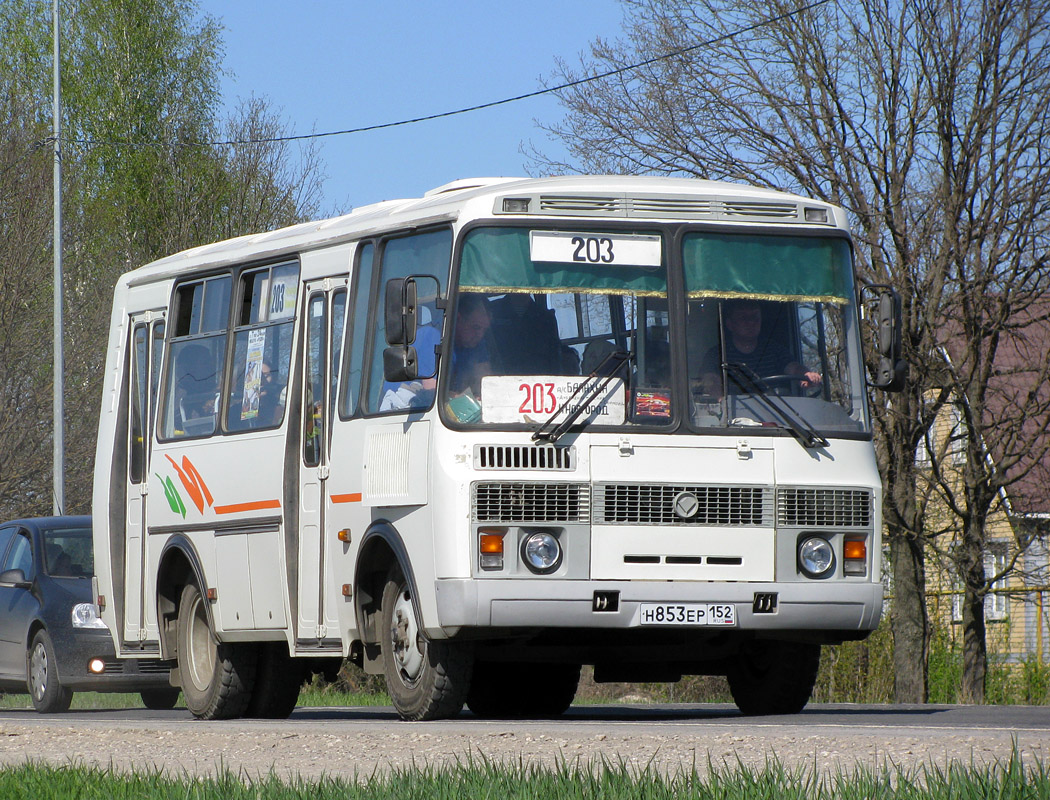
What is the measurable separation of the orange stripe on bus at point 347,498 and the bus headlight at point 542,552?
140 cm

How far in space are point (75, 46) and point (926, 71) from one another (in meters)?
35.3

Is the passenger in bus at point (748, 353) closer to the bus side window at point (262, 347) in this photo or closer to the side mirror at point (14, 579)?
the bus side window at point (262, 347)

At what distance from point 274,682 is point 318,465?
1924 mm

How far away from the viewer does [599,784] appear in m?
6.69

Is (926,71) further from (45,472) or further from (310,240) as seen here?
(45,472)

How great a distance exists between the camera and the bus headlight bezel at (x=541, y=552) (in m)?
10.6

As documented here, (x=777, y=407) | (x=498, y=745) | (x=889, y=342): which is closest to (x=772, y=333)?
(x=777, y=407)

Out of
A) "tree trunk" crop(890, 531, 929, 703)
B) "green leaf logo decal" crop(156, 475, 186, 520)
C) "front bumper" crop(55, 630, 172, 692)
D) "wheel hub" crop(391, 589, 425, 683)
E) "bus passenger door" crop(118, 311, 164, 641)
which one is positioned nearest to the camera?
"wheel hub" crop(391, 589, 425, 683)

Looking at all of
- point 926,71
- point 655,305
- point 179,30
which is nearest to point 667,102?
point 926,71

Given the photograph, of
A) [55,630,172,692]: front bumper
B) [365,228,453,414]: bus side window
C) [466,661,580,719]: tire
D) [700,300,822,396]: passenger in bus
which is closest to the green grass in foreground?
[365,228,453,414]: bus side window

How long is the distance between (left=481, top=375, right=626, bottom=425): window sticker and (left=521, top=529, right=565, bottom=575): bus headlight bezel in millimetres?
622

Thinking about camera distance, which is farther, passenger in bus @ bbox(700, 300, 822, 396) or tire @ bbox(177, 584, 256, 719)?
tire @ bbox(177, 584, 256, 719)

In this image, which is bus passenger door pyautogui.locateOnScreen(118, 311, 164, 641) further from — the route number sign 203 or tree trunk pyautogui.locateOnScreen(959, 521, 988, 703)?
tree trunk pyautogui.locateOnScreen(959, 521, 988, 703)

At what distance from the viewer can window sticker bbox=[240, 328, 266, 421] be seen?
13.0 m
